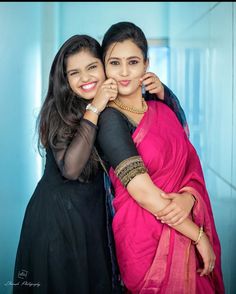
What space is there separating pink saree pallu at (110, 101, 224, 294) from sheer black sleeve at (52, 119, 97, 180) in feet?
0.43

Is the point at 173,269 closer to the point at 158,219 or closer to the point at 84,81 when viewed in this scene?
the point at 158,219

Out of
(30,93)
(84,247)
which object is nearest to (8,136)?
(30,93)

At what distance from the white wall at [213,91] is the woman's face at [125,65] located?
60 centimetres

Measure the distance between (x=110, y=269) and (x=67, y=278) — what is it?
142 millimetres

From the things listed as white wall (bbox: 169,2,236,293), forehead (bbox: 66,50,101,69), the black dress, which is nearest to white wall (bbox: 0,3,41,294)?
the black dress

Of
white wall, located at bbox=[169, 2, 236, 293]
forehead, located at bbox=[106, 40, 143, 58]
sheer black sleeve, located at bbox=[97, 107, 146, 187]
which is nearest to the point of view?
sheer black sleeve, located at bbox=[97, 107, 146, 187]

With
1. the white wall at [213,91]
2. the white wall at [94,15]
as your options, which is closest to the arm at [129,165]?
the white wall at [213,91]

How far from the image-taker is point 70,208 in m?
1.11

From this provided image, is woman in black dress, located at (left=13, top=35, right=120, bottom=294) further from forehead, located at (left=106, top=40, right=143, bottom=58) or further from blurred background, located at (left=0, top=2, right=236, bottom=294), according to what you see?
blurred background, located at (left=0, top=2, right=236, bottom=294)

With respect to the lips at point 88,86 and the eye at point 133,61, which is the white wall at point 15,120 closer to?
the lips at point 88,86

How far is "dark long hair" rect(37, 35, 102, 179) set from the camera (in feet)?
3.59

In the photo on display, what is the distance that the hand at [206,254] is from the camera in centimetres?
104

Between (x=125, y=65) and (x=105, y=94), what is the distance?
115 mm

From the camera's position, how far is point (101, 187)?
3.83ft
